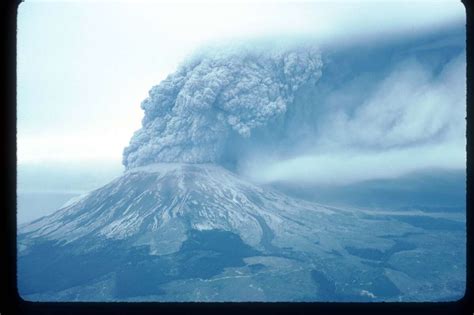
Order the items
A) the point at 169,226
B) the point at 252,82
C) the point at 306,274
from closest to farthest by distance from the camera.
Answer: the point at 306,274
the point at 252,82
the point at 169,226

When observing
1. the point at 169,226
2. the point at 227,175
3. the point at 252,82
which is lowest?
the point at 169,226

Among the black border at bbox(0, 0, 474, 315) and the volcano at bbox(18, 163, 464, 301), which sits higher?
the black border at bbox(0, 0, 474, 315)

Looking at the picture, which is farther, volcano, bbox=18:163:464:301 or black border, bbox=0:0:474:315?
volcano, bbox=18:163:464:301

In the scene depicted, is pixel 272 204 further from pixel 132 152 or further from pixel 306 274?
pixel 132 152

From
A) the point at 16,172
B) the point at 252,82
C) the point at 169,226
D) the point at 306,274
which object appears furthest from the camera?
the point at 169,226

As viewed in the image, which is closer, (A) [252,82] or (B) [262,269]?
(B) [262,269]
